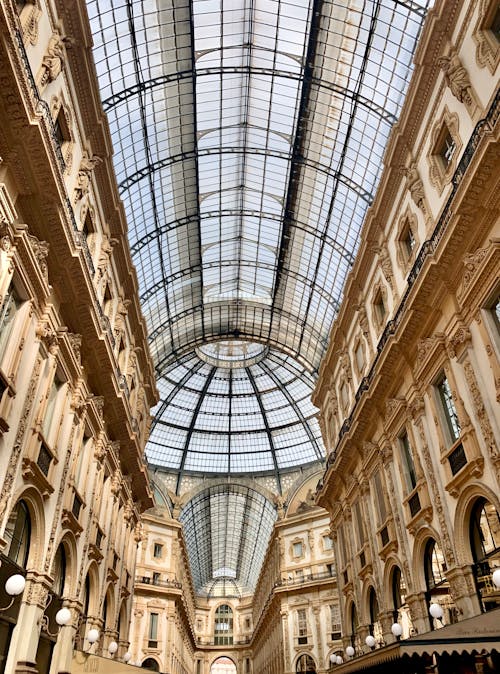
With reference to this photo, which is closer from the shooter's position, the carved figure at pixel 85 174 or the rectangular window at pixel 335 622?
the carved figure at pixel 85 174

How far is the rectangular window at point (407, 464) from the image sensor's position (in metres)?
20.1

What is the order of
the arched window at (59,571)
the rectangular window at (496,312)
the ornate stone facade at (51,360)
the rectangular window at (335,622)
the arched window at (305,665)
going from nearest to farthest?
the ornate stone facade at (51,360) → the rectangular window at (496,312) → the arched window at (59,571) → the rectangular window at (335,622) → the arched window at (305,665)

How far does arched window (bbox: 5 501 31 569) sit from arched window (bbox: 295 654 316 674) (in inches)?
1520

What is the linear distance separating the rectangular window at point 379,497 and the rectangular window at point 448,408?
6794mm

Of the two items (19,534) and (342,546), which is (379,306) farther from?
(19,534)

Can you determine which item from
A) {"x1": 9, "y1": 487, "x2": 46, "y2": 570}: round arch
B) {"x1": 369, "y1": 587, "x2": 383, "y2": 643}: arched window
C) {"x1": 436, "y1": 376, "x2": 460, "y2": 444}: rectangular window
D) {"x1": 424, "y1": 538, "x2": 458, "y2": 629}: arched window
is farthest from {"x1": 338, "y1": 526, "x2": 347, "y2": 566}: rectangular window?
{"x1": 9, "y1": 487, "x2": 46, "y2": 570}: round arch

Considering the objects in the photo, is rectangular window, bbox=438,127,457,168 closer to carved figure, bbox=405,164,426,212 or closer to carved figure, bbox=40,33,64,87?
carved figure, bbox=405,164,426,212

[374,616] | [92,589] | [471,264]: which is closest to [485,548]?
[471,264]

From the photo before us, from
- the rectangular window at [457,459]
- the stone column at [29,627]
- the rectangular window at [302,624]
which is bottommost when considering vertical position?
the stone column at [29,627]

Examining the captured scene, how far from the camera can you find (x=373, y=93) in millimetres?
26906

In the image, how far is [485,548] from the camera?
14.9m

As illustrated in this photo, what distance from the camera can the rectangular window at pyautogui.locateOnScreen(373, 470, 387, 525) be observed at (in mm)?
22938

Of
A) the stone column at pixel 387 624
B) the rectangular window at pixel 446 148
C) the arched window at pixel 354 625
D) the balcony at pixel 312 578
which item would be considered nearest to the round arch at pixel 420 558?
the stone column at pixel 387 624

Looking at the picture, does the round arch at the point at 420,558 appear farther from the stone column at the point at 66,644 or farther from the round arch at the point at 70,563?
the round arch at the point at 70,563
